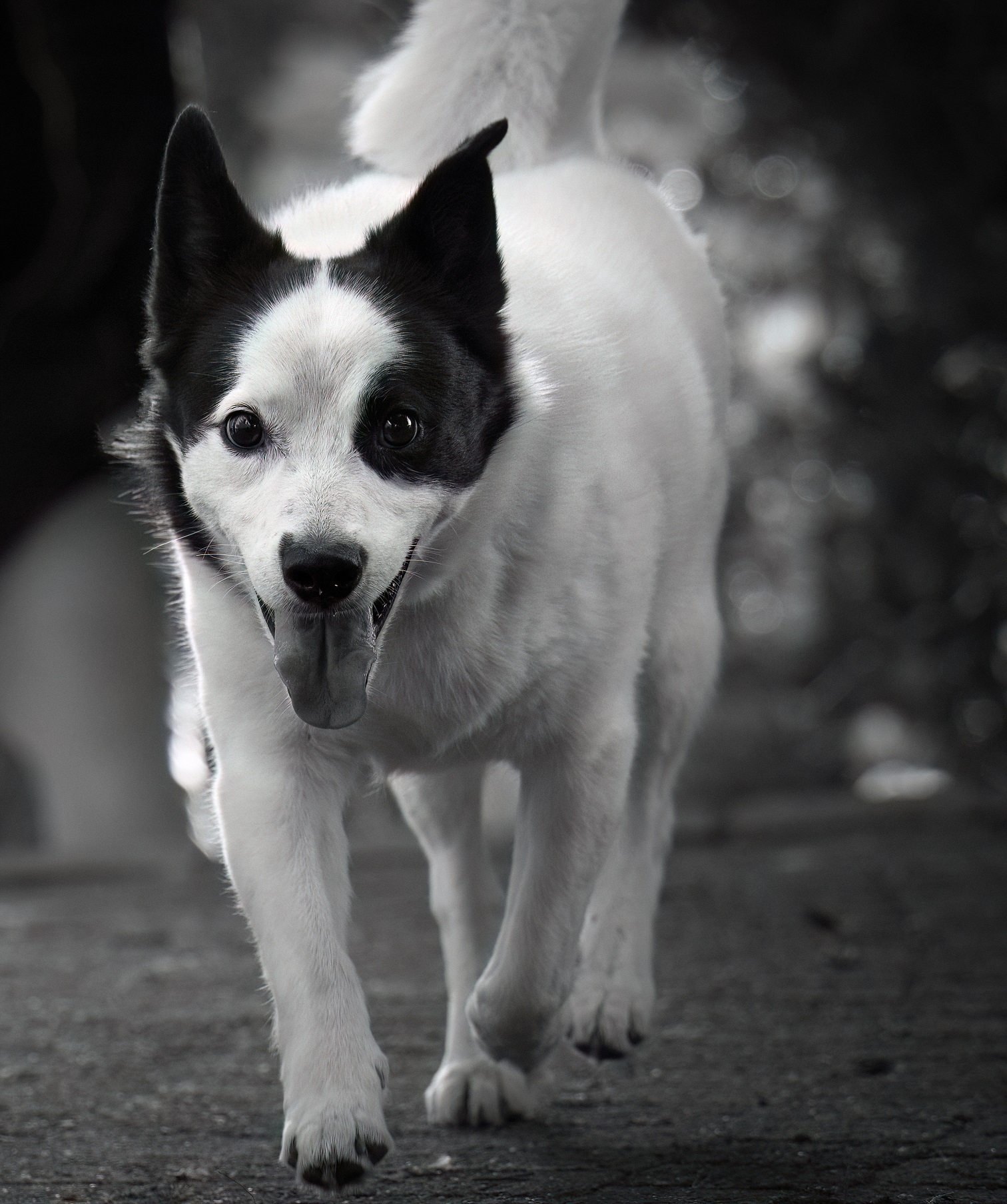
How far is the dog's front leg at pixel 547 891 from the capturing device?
2494 mm

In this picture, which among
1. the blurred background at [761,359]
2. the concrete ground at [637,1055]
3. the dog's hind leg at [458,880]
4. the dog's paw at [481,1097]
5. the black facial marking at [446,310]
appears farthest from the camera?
the blurred background at [761,359]

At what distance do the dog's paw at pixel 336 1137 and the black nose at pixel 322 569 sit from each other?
678mm

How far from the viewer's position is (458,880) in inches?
118

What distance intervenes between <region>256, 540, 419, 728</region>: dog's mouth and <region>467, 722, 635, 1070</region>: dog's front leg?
0.56 metres

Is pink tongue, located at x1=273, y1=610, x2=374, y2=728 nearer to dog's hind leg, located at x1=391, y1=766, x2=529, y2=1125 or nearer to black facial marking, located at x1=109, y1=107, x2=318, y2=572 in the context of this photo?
black facial marking, located at x1=109, y1=107, x2=318, y2=572

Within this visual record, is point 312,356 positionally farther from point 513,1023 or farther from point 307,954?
point 513,1023

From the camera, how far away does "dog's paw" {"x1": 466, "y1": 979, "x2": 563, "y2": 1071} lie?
2504mm

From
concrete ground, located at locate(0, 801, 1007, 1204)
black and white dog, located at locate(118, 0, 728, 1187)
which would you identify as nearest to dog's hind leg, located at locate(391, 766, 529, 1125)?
black and white dog, located at locate(118, 0, 728, 1187)

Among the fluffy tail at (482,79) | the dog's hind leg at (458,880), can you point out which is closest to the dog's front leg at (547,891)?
the dog's hind leg at (458,880)

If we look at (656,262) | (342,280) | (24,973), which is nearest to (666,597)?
(656,262)

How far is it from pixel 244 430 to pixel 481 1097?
133 cm

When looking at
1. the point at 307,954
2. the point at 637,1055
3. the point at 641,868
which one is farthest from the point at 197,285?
the point at 637,1055

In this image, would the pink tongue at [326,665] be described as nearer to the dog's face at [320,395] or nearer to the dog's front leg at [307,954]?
the dog's face at [320,395]

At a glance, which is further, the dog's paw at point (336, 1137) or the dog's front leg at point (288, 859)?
the dog's front leg at point (288, 859)
